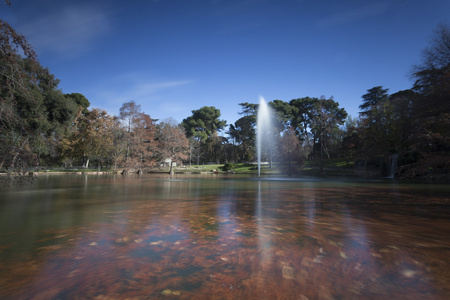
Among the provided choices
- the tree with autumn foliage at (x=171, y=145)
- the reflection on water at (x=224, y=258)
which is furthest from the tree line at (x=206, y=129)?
the reflection on water at (x=224, y=258)

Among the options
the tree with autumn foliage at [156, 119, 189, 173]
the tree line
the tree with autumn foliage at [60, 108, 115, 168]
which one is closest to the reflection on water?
the tree line

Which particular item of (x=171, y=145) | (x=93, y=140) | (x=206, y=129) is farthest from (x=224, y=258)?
(x=206, y=129)

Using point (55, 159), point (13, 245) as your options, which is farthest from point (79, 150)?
point (13, 245)

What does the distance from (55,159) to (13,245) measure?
43.4 metres

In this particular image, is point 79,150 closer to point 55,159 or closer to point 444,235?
point 55,159

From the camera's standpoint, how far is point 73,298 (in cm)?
167

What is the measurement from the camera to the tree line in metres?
8.16

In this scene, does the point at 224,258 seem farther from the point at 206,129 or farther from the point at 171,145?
the point at 206,129

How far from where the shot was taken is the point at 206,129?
64.2 metres

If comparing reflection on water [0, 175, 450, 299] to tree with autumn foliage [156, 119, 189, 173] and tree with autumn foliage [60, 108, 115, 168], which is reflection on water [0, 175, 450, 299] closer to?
tree with autumn foliage [156, 119, 189, 173]

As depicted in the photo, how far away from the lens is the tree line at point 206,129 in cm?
816

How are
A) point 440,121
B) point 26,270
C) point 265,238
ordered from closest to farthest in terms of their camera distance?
point 26,270 → point 265,238 → point 440,121

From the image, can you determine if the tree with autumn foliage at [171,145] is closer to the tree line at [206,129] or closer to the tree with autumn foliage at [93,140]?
the tree line at [206,129]

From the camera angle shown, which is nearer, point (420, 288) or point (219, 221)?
point (420, 288)
